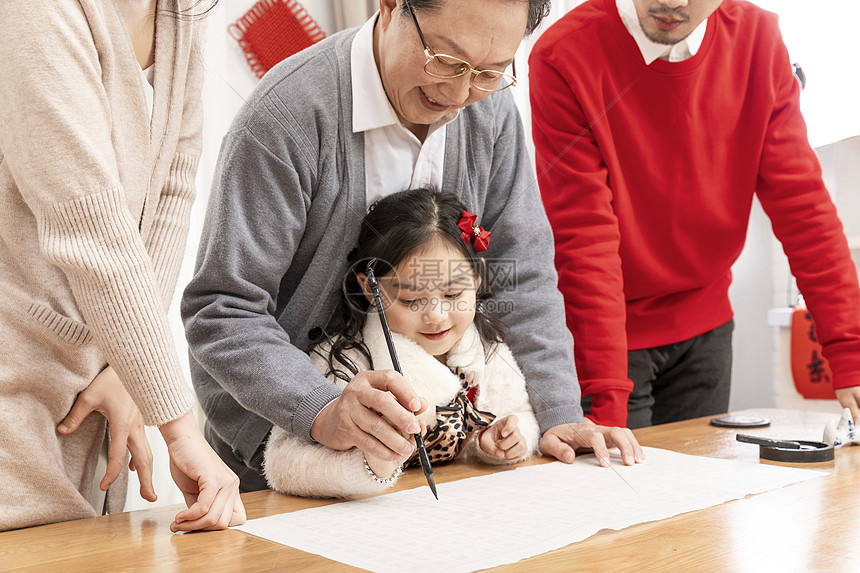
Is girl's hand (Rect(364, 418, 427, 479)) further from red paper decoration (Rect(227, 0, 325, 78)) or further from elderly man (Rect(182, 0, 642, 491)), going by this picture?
red paper decoration (Rect(227, 0, 325, 78))

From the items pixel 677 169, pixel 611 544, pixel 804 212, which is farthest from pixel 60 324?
pixel 804 212

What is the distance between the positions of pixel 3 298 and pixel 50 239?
0.11 m

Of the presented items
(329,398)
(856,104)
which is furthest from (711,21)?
(329,398)

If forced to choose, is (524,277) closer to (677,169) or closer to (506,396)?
(506,396)

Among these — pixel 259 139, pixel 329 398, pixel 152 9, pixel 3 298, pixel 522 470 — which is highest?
pixel 152 9

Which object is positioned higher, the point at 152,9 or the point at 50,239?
the point at 152,9

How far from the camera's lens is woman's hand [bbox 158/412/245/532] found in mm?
518

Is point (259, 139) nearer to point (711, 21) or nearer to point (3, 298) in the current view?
point (3, 298)

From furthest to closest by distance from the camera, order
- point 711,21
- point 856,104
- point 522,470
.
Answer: point 856,104 → point 711,21 → point 522,470

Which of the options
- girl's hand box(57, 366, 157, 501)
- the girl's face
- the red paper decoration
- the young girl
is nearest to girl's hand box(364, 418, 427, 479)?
the young girl

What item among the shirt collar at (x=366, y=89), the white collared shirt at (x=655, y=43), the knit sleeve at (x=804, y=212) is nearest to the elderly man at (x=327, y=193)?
the shirt collar at (x=366, y=89)

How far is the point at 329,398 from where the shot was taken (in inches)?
24.8

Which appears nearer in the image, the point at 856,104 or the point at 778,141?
the point at 778,141

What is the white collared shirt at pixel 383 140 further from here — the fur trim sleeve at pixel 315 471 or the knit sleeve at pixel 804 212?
the knit sleeve at pixel 804 212
